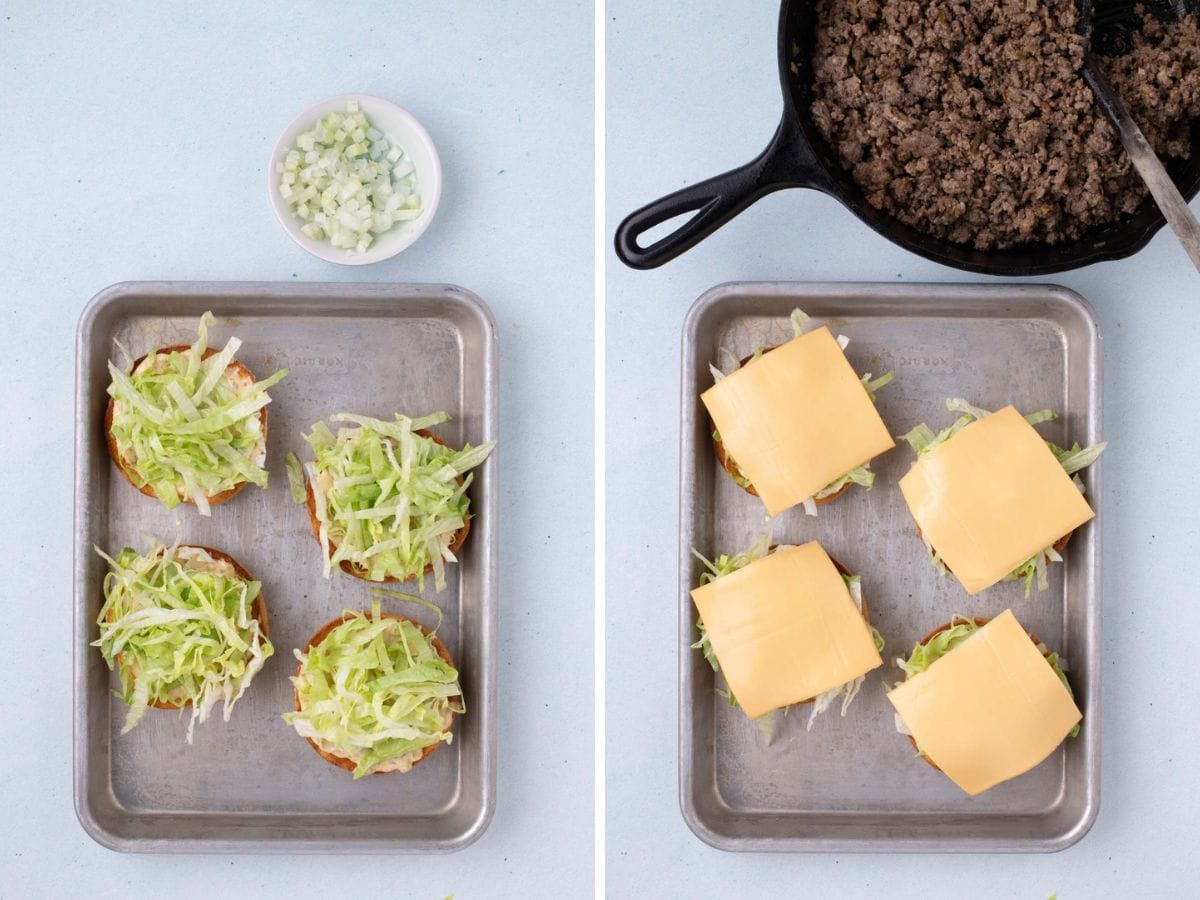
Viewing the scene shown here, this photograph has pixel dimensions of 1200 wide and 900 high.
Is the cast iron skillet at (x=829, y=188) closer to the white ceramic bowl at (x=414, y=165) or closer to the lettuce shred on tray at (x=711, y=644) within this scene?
the white ceramic bowl at (x=414, y=165)

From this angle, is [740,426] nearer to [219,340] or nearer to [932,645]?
[932,645]

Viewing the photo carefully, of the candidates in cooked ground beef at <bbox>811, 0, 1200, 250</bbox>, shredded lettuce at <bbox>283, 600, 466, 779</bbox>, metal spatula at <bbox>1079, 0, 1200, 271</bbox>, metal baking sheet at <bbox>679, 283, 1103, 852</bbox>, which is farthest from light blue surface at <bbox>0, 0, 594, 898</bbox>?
metal spatula at <bbox>1079, 0, 1200, 271</bbox>

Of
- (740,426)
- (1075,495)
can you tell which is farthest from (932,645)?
(740,426)

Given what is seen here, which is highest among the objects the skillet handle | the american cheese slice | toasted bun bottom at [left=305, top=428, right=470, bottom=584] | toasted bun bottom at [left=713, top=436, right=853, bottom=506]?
the skillet handle

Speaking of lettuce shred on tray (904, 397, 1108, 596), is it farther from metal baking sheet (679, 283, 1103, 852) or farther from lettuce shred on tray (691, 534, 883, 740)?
lettuce shred on tray (691, 534, 883, 740)

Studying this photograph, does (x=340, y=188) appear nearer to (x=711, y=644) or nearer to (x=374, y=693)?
(x=374, y=693)

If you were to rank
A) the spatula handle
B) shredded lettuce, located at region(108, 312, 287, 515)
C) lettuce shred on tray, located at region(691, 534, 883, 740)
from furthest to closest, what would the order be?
lettuce shred on tray, located at region(691, 534, 883, 740) → shredded lettuce, located at region(108, 312, 287, 515) → the spatula handle
